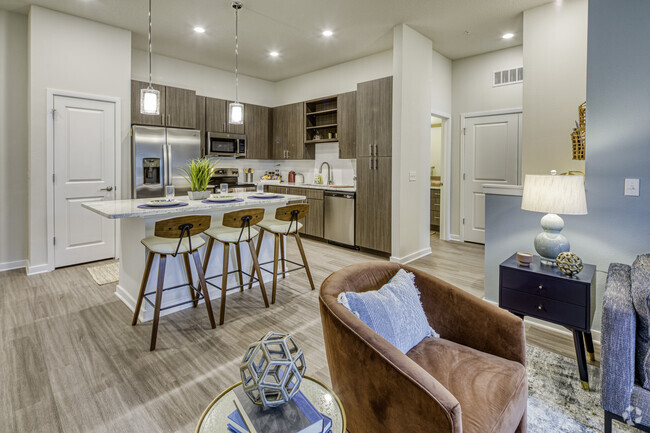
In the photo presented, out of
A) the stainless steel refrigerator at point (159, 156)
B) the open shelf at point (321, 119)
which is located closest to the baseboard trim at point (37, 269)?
the stainless steel refrigerator at point (159, 156)

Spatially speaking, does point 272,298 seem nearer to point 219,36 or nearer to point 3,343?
point 3,343

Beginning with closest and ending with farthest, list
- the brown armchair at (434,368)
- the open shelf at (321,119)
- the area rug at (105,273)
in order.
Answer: the brown armchair at (434,368) < the area rug at (105,273) < the open shelf at (321,119)

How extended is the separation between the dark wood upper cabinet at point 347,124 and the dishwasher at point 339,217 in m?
0.69

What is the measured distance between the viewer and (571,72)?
Result: 3.67m

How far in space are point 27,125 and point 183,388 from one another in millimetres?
4119

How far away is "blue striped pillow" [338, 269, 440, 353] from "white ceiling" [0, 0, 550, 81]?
11.4ft

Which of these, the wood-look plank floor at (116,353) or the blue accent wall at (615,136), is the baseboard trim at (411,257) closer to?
the wood-look plank floor at (116,353)

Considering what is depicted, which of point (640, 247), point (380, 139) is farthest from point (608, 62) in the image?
point (380, 139)

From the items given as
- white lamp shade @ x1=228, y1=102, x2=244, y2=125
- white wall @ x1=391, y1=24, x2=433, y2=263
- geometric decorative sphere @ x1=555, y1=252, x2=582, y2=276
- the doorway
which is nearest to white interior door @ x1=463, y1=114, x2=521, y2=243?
the doorway

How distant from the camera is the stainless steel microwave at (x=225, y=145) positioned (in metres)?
5.89

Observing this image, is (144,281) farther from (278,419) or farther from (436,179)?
(436,179)

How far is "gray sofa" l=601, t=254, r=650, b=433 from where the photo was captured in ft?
4.88

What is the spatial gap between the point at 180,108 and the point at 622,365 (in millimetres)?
5635

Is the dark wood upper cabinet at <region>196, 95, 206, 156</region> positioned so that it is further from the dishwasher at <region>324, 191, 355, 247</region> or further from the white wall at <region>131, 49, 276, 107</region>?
the dishwasher at <region>324, 191, 355, 247</region>
